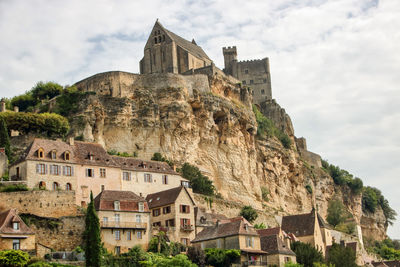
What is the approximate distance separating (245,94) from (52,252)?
47925 millimetres

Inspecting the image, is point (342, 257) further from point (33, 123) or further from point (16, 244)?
point (33, 123)

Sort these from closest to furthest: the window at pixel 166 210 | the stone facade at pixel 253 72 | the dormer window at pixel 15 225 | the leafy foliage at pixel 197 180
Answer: the dormer window at pixel 15 225 → the window at pixel 166 210 → the leafy foliage at pixel 197 180 → the stone facade at pixel 253 72

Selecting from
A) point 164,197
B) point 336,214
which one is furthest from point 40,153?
point 336,214

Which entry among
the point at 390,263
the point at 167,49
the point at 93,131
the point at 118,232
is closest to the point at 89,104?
the point at 93,131

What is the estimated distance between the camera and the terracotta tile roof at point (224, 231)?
192 feet

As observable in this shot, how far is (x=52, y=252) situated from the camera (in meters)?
51.4

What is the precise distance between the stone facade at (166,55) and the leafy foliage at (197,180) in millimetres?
17800

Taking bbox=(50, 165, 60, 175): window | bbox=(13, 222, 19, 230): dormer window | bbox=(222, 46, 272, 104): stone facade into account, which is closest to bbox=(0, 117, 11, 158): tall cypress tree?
bbox=(50, 165, 60, 175): window

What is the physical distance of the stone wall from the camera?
54531 millimetres

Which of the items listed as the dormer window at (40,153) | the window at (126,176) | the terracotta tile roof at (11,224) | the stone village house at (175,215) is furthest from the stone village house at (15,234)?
the window at (126,176)

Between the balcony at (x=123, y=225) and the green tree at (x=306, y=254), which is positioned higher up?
the balcony at (x=123, y=225)

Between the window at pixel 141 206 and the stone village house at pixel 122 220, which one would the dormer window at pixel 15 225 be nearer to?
the stone village house at pixel 122 220

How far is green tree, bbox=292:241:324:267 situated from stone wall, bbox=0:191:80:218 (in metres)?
21.5

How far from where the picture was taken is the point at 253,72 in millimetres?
116375
